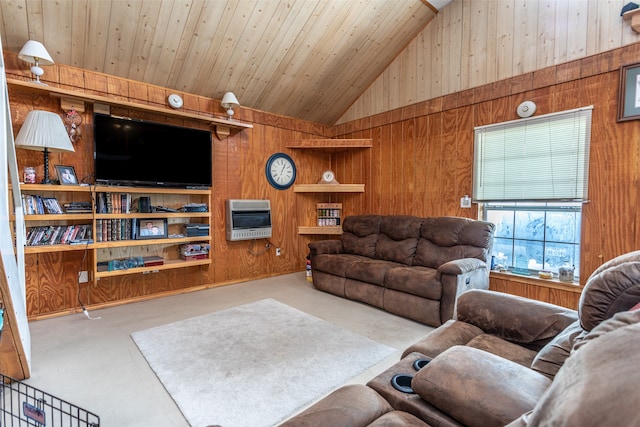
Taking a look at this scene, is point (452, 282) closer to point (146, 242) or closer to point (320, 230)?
point (320, 230)

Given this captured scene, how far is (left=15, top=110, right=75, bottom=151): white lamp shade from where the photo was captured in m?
2.66

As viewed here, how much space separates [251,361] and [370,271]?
1659 mm

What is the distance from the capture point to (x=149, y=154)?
11.4ft

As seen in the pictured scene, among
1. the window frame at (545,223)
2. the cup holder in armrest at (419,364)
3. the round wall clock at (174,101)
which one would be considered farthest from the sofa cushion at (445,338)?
the round wall clock at (174,101)

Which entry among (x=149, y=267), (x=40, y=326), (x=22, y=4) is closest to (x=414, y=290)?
(x=149, y=267)

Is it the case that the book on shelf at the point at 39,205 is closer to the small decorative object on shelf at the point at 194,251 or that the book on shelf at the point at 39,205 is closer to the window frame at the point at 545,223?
the small decorative object on shelf at the point at 194,251

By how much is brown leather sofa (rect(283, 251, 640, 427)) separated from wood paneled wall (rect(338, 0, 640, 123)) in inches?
112

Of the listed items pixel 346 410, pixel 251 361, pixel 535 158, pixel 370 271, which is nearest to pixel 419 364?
pixel 346 410

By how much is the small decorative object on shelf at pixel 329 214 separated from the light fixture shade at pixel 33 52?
3896 mm

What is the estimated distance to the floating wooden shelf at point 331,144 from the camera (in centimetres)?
482

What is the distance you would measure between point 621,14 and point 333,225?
4.12m

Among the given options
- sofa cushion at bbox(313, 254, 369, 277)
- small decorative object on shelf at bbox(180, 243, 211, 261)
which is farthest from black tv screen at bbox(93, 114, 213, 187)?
sofa cushion at bbox(313, 254, 369, 277)

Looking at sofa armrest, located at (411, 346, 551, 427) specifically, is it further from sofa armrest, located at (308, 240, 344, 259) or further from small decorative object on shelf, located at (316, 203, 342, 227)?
small decorative object on shelf, located at (316, 203, 342, 227)

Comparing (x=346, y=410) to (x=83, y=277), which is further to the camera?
(x=83, y=277)
